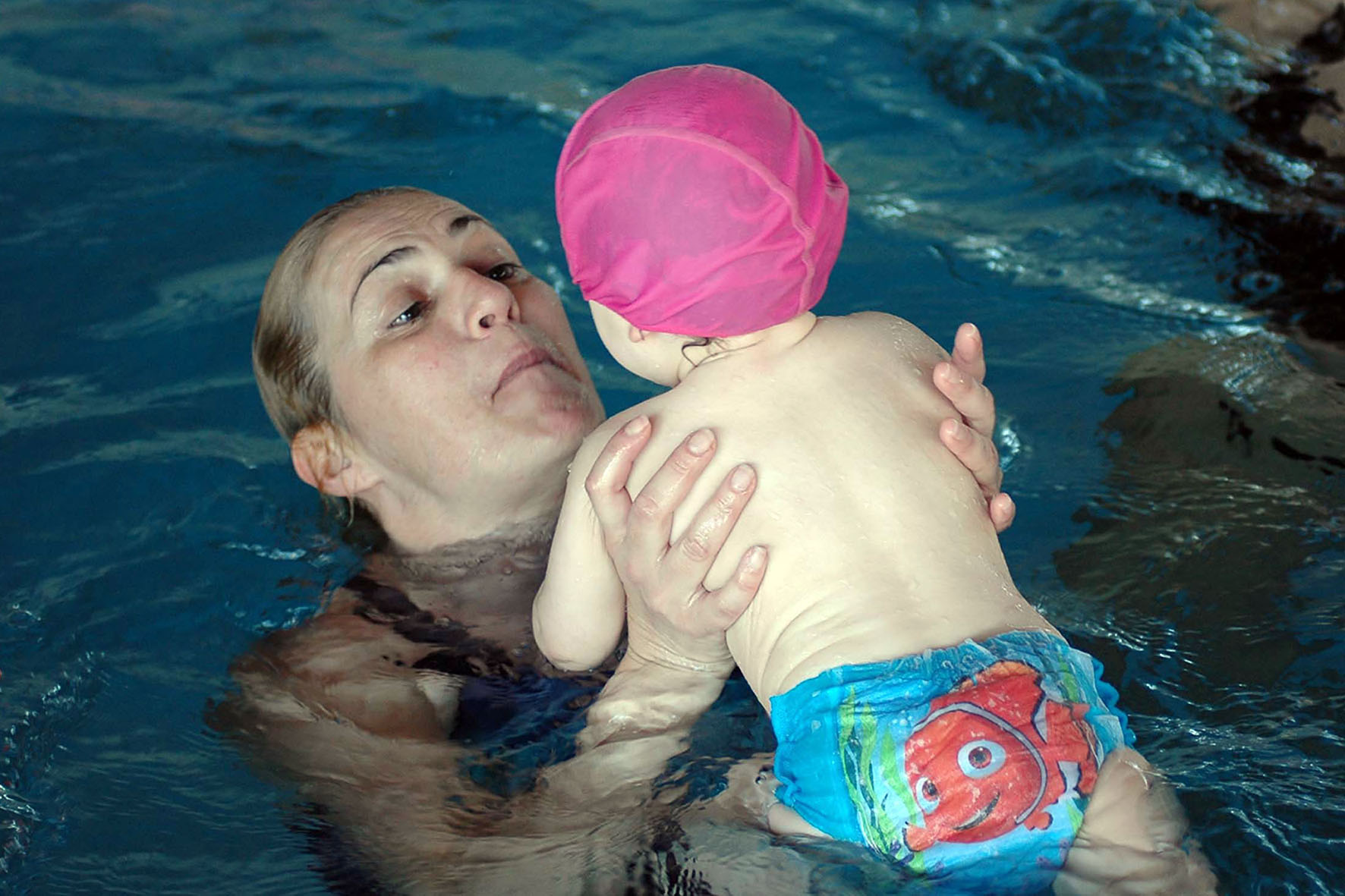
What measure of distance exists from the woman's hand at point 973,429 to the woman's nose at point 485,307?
119 cm

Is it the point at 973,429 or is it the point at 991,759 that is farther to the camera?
the point at 973,429

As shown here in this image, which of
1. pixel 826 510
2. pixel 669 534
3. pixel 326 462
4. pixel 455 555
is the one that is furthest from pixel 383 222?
pixel 826 510

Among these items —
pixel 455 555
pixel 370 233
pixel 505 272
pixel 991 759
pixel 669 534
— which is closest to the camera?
pixel 991 759

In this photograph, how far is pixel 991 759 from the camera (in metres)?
2.25

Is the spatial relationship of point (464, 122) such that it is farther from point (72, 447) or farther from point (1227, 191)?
point (1227, 191)

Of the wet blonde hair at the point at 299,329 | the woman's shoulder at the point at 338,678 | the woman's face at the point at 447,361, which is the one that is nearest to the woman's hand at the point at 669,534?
the woman's face at the point at 447,361

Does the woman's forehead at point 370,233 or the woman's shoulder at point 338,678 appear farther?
the woman's forehead at point 370,233

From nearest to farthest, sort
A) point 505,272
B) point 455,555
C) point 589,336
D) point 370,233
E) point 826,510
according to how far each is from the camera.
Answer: point 826,510
point 370,233
point 505,272
point 455,555
point 589,336

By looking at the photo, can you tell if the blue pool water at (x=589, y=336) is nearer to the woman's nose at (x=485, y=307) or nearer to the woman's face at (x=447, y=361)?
the woman's face at (x=447, y=361)

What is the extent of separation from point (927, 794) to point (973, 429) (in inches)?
31.3

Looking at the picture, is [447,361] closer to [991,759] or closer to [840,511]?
[840,511]

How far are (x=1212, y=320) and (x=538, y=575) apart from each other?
289cm

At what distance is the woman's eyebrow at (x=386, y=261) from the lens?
340 cm

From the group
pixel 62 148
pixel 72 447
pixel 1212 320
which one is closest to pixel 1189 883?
pixel 1212 320
